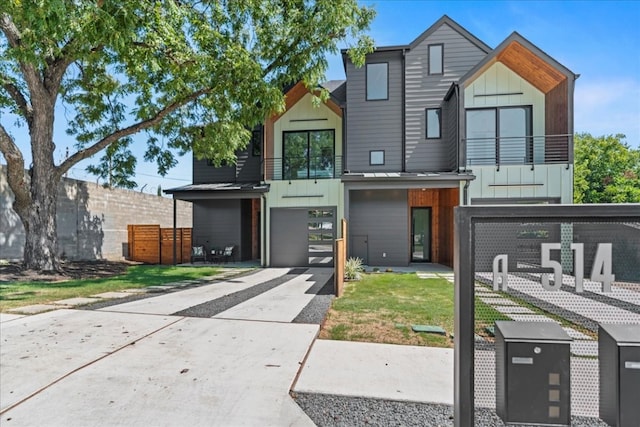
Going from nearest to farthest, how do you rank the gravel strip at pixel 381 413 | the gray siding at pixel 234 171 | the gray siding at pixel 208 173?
1. the gravel strip at pixel 381 413
2. the gray siding at pixel 234 171
3. the gray siding at pixel 208 173

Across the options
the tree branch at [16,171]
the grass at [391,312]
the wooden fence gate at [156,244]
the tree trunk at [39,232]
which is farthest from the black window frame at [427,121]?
the tree branch at [16,171]

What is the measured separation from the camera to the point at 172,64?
26.9ft

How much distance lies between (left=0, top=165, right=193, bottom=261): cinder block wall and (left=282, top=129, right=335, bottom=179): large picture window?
8570 millimetres

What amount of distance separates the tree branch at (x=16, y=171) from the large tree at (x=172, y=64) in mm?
23

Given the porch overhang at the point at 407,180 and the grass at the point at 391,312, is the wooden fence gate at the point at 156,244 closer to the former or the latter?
the porch overhang at the point at 407,180

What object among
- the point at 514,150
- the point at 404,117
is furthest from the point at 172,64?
the point at 514,150

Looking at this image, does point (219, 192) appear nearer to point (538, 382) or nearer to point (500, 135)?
point (500, 135)

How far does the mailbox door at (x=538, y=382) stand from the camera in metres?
1.75

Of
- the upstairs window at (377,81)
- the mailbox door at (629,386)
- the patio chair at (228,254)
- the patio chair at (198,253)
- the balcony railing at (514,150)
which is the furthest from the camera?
the patio chair at (228,254)

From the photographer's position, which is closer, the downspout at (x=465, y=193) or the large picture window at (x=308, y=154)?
the downspout at (x=465, y=193)

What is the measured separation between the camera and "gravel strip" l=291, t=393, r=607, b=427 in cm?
Answer: 234

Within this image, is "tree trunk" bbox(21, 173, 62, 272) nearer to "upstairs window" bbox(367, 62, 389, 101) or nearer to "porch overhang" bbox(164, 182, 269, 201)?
"porch overhang" bbox(164, 182, 269, 201)

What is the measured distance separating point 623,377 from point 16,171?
1258 centimetres

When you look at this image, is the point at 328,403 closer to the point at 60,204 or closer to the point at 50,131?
the point at 50,131
